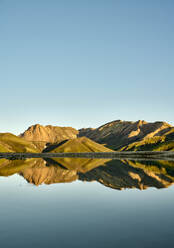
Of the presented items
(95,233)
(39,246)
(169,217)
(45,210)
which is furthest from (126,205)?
(39,246)

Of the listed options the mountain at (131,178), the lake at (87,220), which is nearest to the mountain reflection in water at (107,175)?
the mountain at (131,178)

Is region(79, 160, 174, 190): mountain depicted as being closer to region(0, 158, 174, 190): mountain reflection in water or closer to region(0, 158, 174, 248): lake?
region(0, 158, 174, 190): mountain reflection in water

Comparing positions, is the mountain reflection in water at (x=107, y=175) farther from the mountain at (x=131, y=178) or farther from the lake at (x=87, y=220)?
the lake at (x=87, y=220)

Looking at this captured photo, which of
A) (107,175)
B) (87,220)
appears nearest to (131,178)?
(107,175)

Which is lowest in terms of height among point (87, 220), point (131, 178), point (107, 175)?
point (87, 220)

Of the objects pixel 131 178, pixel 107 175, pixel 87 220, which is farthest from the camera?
pixel 107 175

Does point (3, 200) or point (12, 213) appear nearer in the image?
point (12, 213)

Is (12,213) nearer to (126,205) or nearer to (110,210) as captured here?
(110,210)

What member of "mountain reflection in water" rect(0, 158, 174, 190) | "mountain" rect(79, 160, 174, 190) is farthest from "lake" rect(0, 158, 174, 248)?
"mountain reflection in water" rect(0, 158, 174, 190)

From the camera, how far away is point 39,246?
20594 millimetres

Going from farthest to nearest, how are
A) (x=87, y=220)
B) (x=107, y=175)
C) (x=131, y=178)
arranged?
(x=107, y=175)
(x=131, y=178)
(x=87, y=220)

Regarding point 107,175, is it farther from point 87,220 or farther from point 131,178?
point 87,220

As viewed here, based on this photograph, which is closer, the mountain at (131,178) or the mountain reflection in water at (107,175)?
the mountain at (131,178)

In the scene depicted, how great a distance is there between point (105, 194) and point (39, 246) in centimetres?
2668
